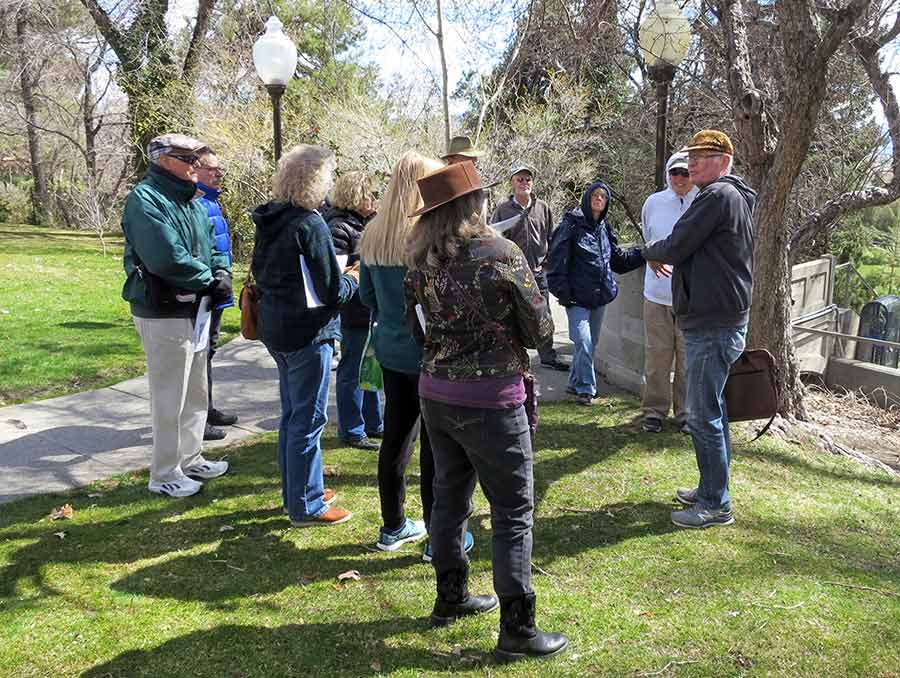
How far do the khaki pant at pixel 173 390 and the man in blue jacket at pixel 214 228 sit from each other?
0.96ft

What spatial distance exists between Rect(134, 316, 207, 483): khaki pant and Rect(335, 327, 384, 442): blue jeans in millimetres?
1035

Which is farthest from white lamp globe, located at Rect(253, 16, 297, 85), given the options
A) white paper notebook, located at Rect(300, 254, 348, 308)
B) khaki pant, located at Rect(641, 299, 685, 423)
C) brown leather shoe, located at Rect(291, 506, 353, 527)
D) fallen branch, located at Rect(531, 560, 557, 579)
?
fallen branch, located at Rect(531, 560, 557, 579)

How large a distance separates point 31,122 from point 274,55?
24.1 meters

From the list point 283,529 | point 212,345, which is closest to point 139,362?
point 212,345

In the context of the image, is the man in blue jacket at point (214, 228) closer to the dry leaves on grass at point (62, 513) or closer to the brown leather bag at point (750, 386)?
the dry leaves on grass at point (62, 513)

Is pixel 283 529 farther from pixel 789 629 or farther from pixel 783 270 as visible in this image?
pixel 783 270

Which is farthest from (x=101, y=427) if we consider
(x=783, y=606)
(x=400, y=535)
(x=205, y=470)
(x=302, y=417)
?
(x=783, y=606)

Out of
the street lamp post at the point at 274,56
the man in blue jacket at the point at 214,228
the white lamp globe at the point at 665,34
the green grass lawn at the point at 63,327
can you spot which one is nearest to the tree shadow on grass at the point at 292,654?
the man in blue jacket at the point at 214,228

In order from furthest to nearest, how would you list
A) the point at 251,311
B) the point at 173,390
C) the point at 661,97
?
the point at 661,97
the point at 173,390
the point at 251,311

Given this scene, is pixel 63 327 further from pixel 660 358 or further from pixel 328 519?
pixel 660 358

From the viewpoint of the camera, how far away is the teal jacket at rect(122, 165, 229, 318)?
13.9 feet

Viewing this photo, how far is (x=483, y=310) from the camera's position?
2857 mm

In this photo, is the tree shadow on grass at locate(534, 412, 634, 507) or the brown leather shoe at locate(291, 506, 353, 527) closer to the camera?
the brown leather shoe at locate(291, 506, 353, 527)

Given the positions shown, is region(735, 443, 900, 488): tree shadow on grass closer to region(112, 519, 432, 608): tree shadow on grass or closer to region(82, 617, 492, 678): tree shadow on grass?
region(112, 519, 432, 608): tree shadow on grass
